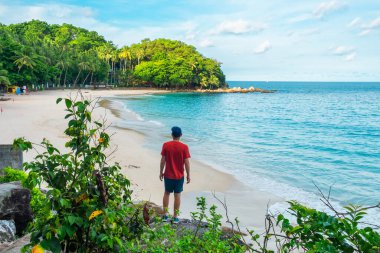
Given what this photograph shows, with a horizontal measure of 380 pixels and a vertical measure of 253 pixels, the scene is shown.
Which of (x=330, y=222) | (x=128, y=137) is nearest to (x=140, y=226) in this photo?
(x=330, y=222)

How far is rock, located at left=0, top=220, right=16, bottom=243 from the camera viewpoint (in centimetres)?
460

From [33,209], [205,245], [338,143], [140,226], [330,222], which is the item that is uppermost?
[330,222]

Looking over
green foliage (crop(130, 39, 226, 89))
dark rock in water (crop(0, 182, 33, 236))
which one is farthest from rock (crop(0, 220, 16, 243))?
green foliage (crop(130, 39, 226, 89))

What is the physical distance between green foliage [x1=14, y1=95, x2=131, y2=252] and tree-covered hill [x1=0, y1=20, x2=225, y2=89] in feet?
164

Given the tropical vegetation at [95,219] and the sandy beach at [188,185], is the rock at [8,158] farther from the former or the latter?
the tropical vegetation at [95,219]

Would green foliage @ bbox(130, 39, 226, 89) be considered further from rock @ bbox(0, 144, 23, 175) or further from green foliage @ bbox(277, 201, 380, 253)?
green foliage @ bbox(277, 201, 380, 253)

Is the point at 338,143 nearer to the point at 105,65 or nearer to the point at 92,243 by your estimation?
the point at 92,243

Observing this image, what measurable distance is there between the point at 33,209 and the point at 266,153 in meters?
13.6

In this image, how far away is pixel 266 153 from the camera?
58.2 feet

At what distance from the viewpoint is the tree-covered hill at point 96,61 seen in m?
50.2

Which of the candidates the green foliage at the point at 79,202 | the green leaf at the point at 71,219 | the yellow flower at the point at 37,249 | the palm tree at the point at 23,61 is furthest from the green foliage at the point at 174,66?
the yellow flower at the point at 37,249

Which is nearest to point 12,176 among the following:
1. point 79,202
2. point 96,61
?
point 79,202

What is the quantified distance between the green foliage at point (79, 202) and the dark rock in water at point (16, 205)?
2.89 metres

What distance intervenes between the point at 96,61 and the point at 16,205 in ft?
239
